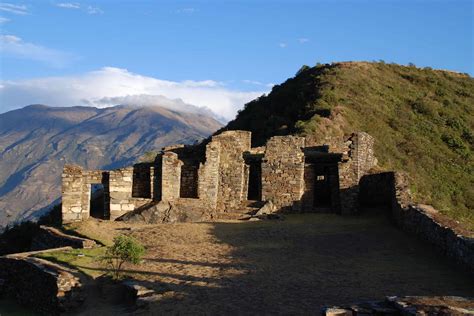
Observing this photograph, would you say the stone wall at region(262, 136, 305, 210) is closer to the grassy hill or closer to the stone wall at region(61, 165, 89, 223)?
the stone wall at region(61, 165, 89, 223)

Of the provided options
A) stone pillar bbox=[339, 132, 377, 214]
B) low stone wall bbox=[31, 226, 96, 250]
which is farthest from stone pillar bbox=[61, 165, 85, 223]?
stone pillar bbox=[339, 132, 377, 214]

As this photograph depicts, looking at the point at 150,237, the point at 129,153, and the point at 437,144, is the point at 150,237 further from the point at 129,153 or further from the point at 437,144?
the point at 129,153

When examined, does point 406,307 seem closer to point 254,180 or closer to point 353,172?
point 353,172

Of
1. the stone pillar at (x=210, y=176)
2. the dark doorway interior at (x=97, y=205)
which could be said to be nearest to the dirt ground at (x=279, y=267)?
the dark doorway interior at (x=97, y=205)

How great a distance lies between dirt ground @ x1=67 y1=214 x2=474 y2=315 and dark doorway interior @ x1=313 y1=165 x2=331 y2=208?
4.65 m

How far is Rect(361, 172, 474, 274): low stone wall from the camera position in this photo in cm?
1341

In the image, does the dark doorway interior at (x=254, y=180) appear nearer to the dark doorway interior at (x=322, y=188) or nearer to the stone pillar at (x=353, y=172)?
the dark doorway interior at (x=322, y=188)

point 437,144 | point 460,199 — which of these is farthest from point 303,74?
point 460,199

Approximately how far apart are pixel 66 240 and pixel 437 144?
2900cm

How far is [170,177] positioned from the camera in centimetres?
2409

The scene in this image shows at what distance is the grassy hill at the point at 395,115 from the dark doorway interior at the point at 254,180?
8.01m

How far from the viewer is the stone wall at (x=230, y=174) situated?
24.9 meters

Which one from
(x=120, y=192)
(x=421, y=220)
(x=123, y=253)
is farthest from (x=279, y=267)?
(x=120, y=192)

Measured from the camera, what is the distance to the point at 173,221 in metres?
22.8
